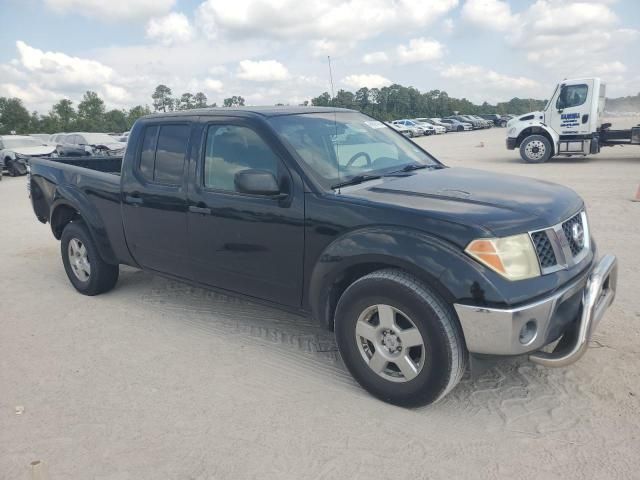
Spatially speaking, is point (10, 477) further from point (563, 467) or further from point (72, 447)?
point (563, 467)

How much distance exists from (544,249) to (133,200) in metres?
3.39

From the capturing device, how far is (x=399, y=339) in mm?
3119

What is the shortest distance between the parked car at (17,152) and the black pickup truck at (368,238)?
18.4 metres

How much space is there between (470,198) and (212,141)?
2033mm

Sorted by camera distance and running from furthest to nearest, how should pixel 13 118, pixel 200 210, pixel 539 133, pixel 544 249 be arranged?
pixel 13 118 < pixel 539 133 < pixel 200 210 < pixel 544 249

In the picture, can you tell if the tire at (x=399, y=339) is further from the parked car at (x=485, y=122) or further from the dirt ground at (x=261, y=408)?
the parked car at (x=485, y=122)

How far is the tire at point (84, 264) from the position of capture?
210 inches

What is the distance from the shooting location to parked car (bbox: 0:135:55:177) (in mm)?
20797

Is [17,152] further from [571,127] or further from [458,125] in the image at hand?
[458,125]

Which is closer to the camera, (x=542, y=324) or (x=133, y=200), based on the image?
(x=542, y=324)

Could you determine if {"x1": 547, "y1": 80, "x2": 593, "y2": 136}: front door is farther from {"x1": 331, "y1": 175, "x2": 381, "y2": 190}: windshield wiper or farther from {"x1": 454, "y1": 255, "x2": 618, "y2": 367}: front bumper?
{"x1": 454, "y1": 255, "x2": 618, "y2": 367}: front bumper

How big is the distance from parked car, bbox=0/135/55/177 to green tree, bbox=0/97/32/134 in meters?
47.2

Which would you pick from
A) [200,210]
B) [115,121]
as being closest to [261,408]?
[200,210]

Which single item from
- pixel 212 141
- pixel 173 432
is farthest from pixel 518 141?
pixel 173 432
